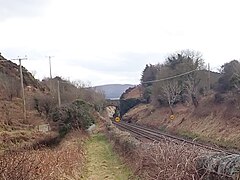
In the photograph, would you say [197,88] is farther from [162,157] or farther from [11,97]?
[162,157]

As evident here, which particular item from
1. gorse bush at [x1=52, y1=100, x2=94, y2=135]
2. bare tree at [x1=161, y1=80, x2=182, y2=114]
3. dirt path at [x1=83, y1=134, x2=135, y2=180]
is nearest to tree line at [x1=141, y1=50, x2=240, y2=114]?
bare tree at [x1=161, y1=80, x2=182, y2=114]

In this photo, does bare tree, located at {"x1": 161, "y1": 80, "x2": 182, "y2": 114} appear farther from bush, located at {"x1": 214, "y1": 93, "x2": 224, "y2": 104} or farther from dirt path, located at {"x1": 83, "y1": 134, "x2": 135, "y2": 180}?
dirt path, located at {"x1": 83, "y1": 134, "x2": 135, "y2": 180}

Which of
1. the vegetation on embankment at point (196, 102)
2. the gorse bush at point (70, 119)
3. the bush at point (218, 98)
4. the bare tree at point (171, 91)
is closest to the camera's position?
the vegetation on embankment at point (196, 102)

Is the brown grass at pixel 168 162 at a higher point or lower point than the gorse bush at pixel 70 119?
lower

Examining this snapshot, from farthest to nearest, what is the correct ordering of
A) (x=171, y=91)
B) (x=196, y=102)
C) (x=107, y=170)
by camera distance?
(x=171, y=91) → (x=196, y=102) → (x=107, y=170)

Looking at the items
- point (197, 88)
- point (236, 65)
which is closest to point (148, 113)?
point (197, 88)

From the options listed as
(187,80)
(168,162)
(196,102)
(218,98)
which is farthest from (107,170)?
(187,80)

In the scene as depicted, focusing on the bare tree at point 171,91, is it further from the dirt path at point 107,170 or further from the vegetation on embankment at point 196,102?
the dirt path at point 107,170

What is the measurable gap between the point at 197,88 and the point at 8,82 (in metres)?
29.8

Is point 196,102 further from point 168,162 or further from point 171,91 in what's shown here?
point 168,162

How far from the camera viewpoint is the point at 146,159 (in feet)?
45.8

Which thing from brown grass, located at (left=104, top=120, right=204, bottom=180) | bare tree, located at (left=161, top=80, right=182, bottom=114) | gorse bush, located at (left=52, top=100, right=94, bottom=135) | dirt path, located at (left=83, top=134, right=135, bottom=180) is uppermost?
bare tree, located at (left=161, top=80, right=182, bottom=114)

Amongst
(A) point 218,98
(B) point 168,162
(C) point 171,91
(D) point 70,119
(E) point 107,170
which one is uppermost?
(C) point 171,91

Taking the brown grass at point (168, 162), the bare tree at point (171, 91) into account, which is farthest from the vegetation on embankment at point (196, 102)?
the brown grass at point (168, 162)
